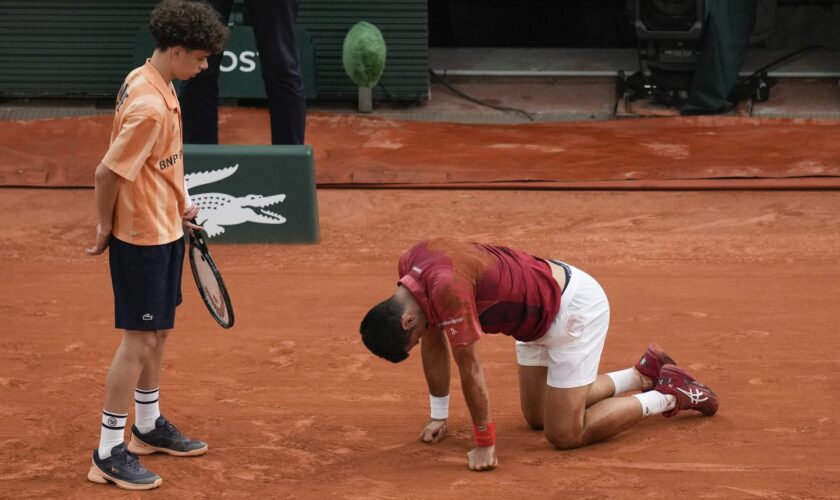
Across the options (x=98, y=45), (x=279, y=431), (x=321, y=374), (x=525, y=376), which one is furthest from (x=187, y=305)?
(x=98, y=45)

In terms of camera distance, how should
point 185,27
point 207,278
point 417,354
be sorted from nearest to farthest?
1. point 185,27
2. point 207,278
3. point 417,354

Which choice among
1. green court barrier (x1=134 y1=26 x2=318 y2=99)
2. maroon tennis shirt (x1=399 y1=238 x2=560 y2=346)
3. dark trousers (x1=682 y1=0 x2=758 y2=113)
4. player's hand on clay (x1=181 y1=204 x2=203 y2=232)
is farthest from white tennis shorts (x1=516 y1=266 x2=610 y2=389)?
green court barrier (x1=134 y1=26 x2=318 y2=99)

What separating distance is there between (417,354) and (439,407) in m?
0.97

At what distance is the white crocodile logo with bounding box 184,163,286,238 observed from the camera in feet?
25.3

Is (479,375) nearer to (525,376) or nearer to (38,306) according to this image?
(525,376)

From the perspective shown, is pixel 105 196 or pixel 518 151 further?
pixel 518 151

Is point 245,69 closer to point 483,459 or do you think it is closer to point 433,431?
point 433,431

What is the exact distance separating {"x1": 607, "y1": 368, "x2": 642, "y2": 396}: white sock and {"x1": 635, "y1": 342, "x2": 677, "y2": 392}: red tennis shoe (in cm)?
4

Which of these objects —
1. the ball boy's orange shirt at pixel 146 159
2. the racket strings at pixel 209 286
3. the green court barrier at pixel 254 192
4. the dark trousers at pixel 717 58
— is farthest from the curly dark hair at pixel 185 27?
the dark trousers at pixel 717 58

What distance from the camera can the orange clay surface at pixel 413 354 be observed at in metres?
4.72

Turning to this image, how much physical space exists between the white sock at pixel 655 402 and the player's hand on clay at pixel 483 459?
74cm

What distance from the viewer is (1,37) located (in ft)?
36.1

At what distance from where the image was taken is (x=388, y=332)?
4.44 m

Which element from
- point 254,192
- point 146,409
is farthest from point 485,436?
point 254,192
